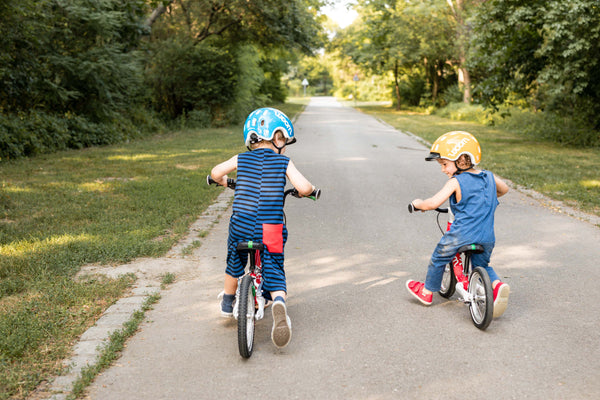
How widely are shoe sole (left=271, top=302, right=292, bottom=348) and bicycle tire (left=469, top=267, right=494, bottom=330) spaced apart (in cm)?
147

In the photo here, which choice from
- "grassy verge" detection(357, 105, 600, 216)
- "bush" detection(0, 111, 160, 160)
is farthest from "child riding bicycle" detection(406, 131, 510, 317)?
"bush" detection(0, 111, 160, 160)

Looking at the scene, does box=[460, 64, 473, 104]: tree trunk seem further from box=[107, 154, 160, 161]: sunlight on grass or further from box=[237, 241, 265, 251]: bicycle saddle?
box=[237, 241, 265, 251]: bicycle saddle

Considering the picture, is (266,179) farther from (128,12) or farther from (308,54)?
(308,54)

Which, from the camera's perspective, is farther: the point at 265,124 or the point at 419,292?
the point at 419,292

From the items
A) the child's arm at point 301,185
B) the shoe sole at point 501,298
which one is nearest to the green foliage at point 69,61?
the child's arm at point 301,185

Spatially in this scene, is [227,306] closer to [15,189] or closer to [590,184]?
[15,189]

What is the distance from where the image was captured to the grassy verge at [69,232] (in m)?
3.96

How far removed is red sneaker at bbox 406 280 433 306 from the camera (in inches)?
187

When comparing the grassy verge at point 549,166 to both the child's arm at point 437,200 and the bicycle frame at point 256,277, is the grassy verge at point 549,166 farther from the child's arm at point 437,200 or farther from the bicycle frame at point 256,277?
the bicycle frame at point 256,277

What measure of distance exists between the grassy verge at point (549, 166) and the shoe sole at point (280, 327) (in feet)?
20.9

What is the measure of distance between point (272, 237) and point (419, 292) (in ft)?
5.12

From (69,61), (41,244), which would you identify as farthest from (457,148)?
(69,61)

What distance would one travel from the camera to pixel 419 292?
4805mm

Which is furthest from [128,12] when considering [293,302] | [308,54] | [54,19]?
[293,302]
